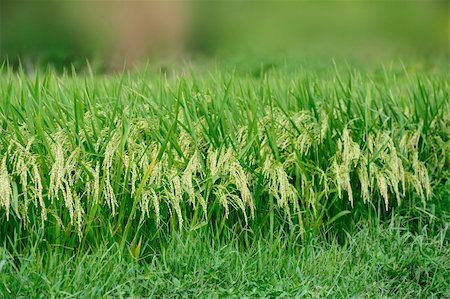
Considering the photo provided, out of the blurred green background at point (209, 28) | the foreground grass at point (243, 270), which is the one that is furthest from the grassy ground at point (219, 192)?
the blurred green background at point (209, 28)

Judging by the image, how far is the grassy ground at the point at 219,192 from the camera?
4.54m

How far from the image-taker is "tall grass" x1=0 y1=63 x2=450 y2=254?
4707 millimetres

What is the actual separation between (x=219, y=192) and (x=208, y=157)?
24 cm

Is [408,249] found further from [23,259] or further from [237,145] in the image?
[23,259]

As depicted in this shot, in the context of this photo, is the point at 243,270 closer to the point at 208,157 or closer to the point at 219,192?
the point at 219,192

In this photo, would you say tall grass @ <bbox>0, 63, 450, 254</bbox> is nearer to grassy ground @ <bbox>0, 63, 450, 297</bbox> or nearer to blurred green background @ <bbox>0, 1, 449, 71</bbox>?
grassy ground @ <bbox>0, 63, 450, 297</bbox>

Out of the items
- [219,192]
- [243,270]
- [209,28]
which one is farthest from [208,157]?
[209,28]

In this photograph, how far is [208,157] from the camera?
4922 mm

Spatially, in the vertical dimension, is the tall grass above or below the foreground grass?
above

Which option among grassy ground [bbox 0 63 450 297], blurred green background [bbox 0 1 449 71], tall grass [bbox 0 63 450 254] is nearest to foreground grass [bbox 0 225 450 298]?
grassy ground [bbox 0 63 450 297]

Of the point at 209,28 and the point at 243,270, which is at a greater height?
the point at 243,270

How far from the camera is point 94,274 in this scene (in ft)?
14.4

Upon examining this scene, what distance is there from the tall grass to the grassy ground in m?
0.01

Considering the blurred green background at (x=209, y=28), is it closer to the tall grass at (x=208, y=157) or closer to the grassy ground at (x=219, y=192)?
the tall grass at (x=208, y=157)
